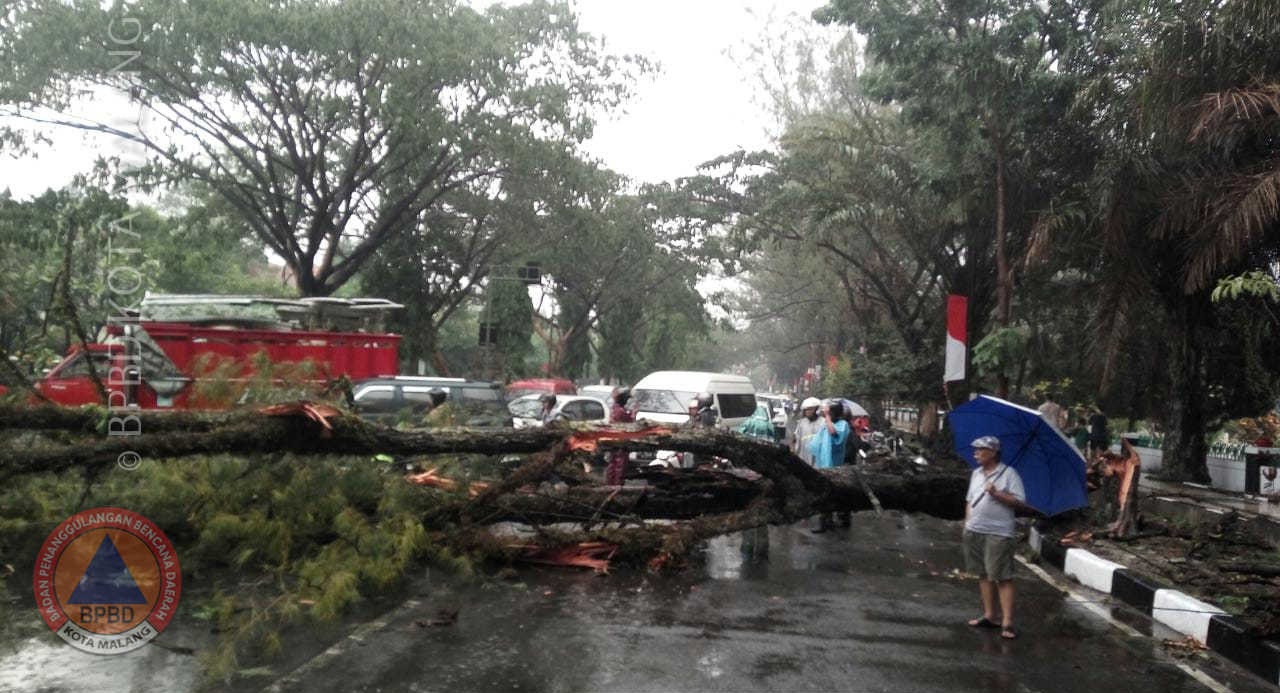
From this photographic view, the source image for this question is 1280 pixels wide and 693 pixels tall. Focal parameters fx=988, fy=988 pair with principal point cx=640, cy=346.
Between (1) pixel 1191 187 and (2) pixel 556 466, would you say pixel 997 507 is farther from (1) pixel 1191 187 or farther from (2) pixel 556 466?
(1) pixel 1191 187

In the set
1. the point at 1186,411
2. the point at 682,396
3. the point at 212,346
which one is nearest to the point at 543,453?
the point at 212,346

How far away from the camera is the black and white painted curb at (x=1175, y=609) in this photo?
6.50m

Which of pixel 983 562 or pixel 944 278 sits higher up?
pixel 944 278

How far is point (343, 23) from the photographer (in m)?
19.0

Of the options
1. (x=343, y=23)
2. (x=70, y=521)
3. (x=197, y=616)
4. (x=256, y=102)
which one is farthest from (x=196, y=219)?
(x=197, y=616)

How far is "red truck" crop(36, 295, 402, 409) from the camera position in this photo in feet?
37.2

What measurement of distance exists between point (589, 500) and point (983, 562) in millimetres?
3477

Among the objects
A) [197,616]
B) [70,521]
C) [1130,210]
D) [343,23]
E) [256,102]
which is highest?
[343,23]

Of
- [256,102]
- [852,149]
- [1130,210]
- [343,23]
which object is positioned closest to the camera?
[1130,210]

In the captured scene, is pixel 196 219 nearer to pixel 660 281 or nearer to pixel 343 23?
pixel 343 23

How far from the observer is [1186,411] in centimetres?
1794

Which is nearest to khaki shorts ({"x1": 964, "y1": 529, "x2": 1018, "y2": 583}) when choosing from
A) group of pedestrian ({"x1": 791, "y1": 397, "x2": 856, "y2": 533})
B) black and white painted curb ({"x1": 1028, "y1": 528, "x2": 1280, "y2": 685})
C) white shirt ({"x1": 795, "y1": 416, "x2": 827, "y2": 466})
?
black and white painted curb ({"x1": 1028, "y1": 528, "x2": 1280, "y2": 685})

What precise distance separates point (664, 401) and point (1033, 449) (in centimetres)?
1251

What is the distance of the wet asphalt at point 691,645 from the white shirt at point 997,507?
2.48ft
